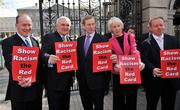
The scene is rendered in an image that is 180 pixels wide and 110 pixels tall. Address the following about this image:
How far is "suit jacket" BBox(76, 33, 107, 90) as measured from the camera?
213 inches

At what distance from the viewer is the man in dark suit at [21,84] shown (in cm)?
468

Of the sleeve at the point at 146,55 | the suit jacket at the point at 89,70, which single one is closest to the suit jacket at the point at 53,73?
the suit jacket at the point at 89,70

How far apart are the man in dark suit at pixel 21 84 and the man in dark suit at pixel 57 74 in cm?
36

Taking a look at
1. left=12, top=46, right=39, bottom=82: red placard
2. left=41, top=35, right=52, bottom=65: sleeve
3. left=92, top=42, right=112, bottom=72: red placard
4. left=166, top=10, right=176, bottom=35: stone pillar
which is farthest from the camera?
left=166, top=10, right=176, bottom=35: stone pillar

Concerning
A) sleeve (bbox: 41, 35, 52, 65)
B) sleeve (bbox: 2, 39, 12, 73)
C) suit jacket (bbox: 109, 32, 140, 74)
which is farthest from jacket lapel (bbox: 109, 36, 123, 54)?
sleeve (bbox: 2, 39, 12, 73)

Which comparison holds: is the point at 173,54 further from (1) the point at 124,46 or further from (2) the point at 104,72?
(2) the point at 104,72

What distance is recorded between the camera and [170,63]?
5.19 meters

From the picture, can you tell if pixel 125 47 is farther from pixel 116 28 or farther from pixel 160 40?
pixel 160 40

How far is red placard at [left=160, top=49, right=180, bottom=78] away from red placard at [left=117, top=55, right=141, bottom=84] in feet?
1.36

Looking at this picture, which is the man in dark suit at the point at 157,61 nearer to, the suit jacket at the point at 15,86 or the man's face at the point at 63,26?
the man's face at the point at 63,26

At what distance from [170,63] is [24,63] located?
230 cm

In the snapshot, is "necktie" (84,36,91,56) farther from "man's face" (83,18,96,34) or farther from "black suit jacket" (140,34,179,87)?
"black suit jacket" (140,34,179,87)

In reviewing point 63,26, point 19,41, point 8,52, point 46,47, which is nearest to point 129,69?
point 63,26

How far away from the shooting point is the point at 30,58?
189 inches
